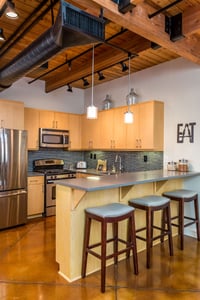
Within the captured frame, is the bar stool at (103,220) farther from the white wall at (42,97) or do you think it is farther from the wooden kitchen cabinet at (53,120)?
the white wall at (42,97)

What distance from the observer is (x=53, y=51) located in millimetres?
2500

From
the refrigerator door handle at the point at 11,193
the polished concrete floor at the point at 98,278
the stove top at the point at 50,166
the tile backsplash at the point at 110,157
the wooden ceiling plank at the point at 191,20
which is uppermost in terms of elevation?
the wooden ceiling plank at the point at 191,20

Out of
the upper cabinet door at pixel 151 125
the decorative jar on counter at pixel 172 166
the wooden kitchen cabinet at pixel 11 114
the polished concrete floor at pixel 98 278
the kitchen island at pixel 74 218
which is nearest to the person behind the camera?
the polished concrete floor at pixel 98 278

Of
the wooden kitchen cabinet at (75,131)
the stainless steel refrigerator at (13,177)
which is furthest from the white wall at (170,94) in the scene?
the stainless steel refrigerator at (13,177)

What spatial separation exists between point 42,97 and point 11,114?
1.25 m

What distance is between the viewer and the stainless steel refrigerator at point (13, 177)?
4.09 metres

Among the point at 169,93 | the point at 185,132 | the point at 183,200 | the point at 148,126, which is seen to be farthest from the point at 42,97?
the point at 183,200

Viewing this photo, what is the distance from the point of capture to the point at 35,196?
4.73m

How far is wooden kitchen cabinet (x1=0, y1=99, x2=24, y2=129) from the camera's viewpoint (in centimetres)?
434

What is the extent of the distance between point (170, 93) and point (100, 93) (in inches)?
78.5

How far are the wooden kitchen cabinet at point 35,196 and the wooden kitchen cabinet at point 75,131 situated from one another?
50.3 inches

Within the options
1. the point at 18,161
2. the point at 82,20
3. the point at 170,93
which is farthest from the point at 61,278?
the point at 170,93

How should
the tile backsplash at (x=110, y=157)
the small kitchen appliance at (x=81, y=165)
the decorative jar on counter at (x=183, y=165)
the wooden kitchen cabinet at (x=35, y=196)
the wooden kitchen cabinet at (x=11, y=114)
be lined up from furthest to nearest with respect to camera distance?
the small kitchen appliance at (x=81, y=165), the wooden kitchen cabinet at (x=35, y=196), the tile backsplash at (x=110, y=157), the wooden kitchen cabinet at (x=11, y=114), the decorative jar on counter at (x=183, y=165)

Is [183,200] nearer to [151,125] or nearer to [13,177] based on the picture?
[151,125]
